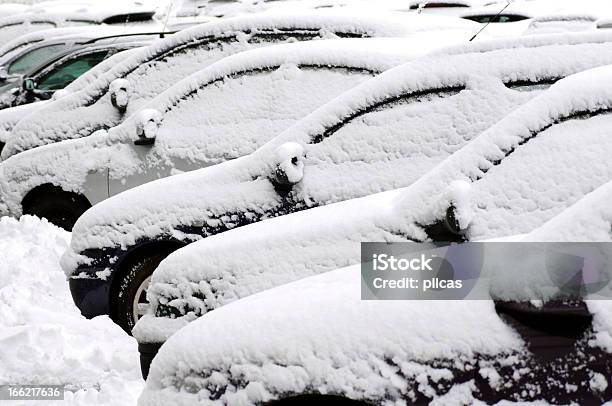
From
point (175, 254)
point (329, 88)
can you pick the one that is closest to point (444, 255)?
point (175, 254)

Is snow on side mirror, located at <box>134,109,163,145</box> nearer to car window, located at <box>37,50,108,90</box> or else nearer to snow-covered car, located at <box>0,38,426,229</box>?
snow-covered car, located at <box>0,38,426,229</box>

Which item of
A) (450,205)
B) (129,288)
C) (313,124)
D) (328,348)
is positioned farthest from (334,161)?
(328,348)

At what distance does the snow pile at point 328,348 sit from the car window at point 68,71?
830 centimetres

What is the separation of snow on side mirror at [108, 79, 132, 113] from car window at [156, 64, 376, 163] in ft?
4.05

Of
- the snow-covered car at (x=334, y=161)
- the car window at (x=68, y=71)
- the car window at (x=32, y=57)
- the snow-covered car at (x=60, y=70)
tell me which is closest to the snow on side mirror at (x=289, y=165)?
the snow-covered car at (x=334, y=161)

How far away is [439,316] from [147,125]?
13.0ft

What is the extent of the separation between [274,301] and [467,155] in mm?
931

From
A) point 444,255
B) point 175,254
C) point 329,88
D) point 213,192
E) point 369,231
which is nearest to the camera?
point 444,255

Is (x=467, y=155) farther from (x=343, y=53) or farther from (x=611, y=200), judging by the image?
(x=343, y=53)

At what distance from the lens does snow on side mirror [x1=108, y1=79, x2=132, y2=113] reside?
7.73 meters

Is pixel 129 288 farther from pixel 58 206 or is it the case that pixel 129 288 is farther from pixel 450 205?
pixel 450 205

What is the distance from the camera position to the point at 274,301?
10.6ft

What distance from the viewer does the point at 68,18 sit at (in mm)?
18047

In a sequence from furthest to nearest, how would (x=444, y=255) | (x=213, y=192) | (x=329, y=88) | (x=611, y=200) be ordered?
1. (x=329, y=88)
2. (x=213, y=192)
3. (x=444, y=255)
4. (x=611, y=200)
